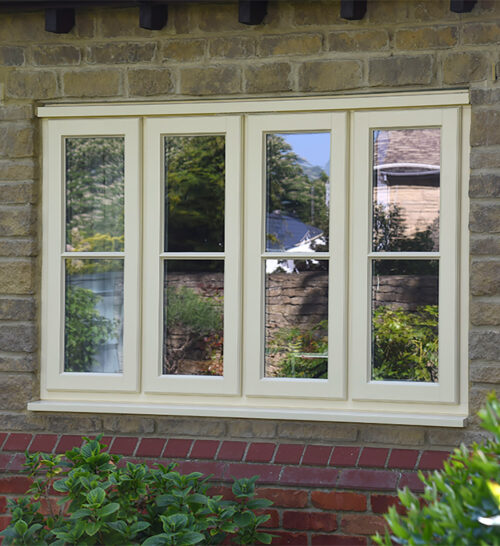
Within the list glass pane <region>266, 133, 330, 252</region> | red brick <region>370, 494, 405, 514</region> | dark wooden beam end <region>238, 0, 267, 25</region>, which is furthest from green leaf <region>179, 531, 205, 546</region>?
dark wooden beam end <region>238, 0, 267, 25</region>

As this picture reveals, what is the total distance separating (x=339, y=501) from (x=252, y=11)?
2.59 m

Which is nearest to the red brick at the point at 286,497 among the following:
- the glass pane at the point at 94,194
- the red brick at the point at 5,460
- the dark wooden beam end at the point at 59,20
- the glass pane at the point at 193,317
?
the glass pane at the point at 193,317

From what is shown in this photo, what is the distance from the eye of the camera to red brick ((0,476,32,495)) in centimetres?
481

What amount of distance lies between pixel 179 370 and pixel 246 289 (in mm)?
594

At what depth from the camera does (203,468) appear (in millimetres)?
4660

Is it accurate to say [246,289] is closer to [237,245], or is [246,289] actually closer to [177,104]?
[237,245]

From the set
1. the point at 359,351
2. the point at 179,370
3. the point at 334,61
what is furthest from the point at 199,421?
the point at 334,61

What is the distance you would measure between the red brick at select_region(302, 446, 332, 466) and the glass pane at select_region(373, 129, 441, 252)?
1.09m

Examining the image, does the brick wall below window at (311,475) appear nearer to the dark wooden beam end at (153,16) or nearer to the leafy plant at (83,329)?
the leafy plant at (83,329)

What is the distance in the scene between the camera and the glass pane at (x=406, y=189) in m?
4.58

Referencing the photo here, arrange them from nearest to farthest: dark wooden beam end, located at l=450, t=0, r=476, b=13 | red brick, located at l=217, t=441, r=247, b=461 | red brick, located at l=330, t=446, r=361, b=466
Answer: dark wooden beam end, located at l=450, t=0, r=476, b=13
red brick, located at l=330, t=446, r=361, b=466
red brick, located at l=217, t=441, r=247, b=461

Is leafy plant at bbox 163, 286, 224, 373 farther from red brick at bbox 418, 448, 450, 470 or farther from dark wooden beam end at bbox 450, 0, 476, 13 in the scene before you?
dark wooden beam end at bbox 450, 0, 476, 13

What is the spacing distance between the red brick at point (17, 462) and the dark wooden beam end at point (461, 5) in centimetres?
328

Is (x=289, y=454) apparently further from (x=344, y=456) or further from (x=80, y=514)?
(x=80, y=514)
